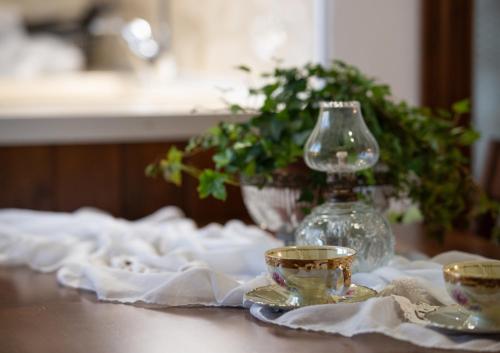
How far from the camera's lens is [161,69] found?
3.29m

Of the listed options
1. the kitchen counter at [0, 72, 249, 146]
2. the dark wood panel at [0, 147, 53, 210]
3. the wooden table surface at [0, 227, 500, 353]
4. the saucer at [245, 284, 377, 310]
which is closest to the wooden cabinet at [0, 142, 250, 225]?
the dark wood panel at [0, 147, 53, 210]

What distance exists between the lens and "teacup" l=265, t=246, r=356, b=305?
0.94 meters

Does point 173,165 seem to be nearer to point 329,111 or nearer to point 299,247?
point 329,111

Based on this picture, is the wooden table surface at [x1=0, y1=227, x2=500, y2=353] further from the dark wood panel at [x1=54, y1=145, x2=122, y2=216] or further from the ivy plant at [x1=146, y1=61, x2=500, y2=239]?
the dark wood panel at [x1=54, y1=145, x2=122, y2=216]

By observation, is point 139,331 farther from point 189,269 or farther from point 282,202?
point 282,202

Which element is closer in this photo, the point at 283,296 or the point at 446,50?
the point at 283,296

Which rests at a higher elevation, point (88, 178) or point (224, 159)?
point (224, 159)

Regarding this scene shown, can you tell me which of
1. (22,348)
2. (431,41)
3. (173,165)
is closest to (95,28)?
(431,41)

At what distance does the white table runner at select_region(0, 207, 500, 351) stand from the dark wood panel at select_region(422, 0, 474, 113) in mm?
1311

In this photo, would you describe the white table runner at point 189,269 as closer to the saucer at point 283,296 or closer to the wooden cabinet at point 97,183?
the saucer at point 283,296

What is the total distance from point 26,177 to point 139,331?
1.67m

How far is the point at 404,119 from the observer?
142cm

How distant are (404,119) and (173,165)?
377 mm

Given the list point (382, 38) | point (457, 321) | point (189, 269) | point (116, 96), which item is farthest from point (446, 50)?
point (457, 321)
